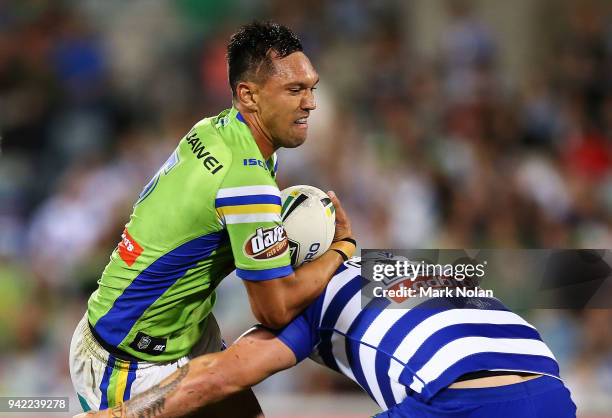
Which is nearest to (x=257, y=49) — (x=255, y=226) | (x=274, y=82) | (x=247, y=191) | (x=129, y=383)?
(x=274, y=82)

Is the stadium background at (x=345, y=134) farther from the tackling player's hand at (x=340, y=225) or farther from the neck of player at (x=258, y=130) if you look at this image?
the neck of player at (x=258, y=130)

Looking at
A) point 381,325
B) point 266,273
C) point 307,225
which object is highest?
point 307,225

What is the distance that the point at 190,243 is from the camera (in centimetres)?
390

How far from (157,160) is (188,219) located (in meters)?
5.37

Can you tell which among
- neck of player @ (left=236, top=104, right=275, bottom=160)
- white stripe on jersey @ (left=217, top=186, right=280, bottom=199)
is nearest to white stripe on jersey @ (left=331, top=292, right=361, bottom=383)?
white stripe on jersey @ (left=217, top=186, right=280, bottom=199)

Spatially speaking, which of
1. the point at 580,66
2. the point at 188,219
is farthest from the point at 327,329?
the point at 580,66

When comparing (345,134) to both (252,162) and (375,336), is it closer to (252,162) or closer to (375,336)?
(252,162)

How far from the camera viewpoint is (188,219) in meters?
3.86

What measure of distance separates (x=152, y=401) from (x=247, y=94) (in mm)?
1317

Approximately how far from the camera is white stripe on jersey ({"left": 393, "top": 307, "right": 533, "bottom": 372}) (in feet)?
11.9

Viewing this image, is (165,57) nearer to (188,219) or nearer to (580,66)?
(580,66)

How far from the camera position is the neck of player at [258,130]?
4098mm

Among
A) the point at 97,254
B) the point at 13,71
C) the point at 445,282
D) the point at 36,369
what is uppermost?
the point at 13,71

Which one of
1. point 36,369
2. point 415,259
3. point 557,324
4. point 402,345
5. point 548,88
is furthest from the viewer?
point 548,88
